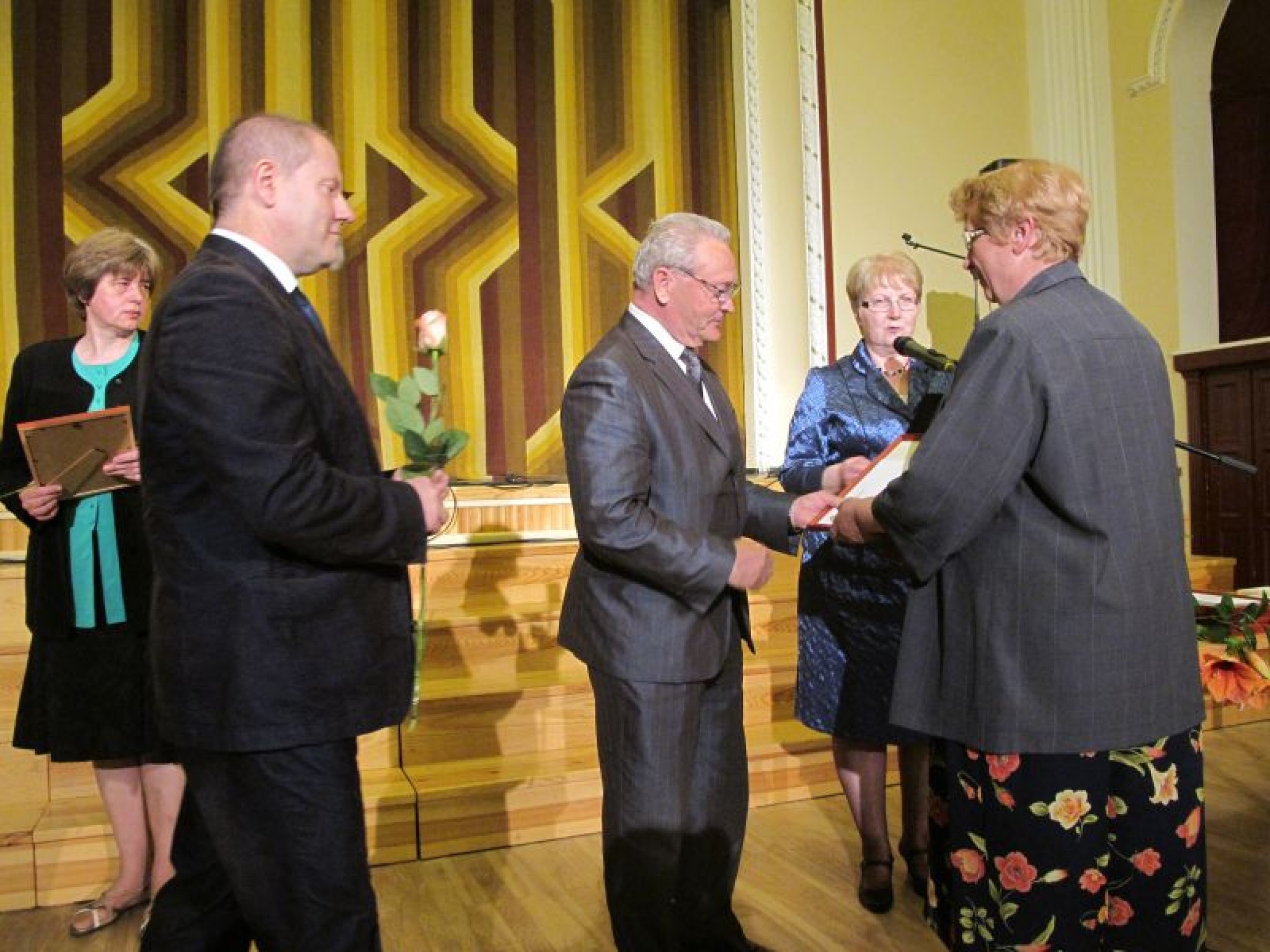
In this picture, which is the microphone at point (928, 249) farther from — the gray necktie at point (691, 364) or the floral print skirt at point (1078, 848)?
the floral print skirt at point (1078, 848)

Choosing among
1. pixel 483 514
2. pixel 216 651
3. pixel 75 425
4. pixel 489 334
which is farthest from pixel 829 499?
pixel 489 334

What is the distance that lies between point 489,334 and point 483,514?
1.00 meters

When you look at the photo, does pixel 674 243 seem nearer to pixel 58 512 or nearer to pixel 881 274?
pixel 881 274

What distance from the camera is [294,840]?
1361mm

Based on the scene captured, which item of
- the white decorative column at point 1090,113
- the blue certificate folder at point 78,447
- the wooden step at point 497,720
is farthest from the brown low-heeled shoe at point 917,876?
the white decorative column at point 1090,113

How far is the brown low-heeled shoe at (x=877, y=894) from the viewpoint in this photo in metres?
2.49

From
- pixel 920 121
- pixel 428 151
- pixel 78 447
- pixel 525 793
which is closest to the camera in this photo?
pixel 78 447

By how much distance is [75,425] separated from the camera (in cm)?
224

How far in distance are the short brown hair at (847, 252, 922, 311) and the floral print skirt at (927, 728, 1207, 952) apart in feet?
3.94

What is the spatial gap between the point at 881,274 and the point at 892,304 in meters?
0.07

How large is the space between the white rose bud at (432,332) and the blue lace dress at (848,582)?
3.63ft

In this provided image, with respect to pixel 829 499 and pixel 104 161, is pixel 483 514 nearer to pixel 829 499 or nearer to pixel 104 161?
pixel 104 161

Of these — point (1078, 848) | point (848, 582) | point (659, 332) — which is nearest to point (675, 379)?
point (659, 332)

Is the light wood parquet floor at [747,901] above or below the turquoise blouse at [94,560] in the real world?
below
